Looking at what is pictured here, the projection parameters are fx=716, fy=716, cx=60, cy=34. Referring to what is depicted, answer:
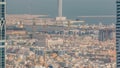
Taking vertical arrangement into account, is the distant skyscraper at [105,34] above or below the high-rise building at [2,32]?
below

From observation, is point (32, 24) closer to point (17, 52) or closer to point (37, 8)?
point (37, 8)

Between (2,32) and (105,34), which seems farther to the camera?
(105,34)

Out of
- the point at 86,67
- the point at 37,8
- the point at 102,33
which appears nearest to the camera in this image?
the point at 86,67

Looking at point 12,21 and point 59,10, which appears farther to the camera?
point 59,10

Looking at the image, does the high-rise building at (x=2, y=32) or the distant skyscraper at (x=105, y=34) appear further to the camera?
the distant skyscraper at (x=105, y=34)

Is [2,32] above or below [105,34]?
above

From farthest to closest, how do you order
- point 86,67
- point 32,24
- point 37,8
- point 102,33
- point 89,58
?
point 37,8 < point 32,24 < point 102,33 < point 89,58 < point 86,67

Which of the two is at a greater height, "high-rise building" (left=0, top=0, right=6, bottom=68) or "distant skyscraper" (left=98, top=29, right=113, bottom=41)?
"high-rise building" (left=0, top=0, right=6, bottom=68)

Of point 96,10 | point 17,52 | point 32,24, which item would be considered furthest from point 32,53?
point 96,10

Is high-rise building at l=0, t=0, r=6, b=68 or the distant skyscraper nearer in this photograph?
high-rise building at l=0, t=0, r=6, b=68
